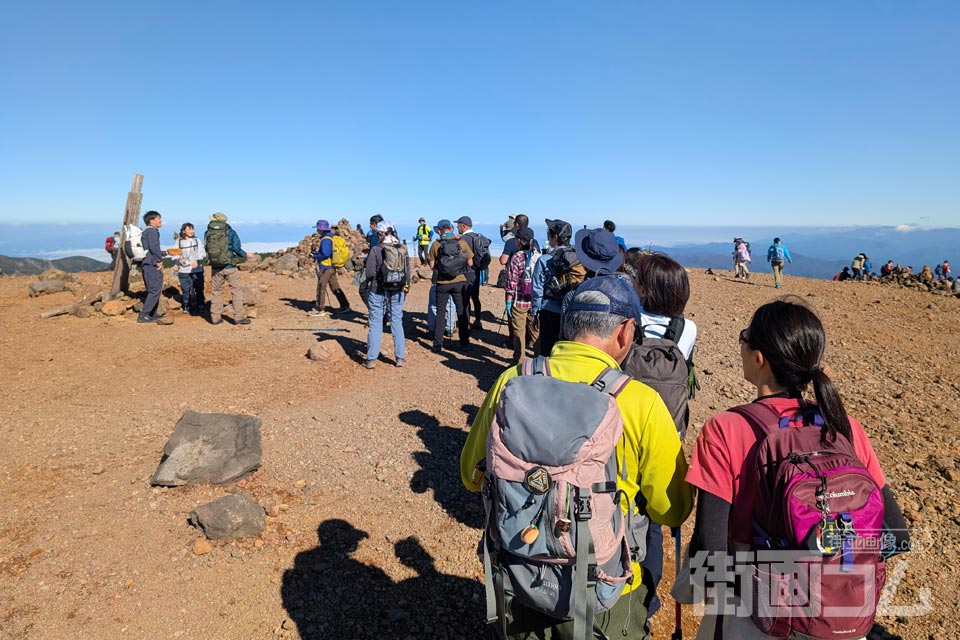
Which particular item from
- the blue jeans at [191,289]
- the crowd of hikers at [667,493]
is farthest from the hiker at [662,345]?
the blue jeans at [191,289]

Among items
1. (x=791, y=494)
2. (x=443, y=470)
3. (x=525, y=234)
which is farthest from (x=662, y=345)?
(x=525, y=234)

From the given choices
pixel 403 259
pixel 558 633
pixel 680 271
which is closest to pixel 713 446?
pixel 558 633

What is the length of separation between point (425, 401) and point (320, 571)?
11.9 ft

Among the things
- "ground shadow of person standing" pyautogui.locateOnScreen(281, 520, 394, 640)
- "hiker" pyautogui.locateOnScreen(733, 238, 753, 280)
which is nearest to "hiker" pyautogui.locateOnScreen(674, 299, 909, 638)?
"ground shadow of person standing" pyautogui.locateOnScreen(281, 520, 394, 640)

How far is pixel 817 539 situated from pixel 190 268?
41.5 ft

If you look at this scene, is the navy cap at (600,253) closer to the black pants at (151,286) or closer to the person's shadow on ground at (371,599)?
the person's shadow on ground at (371,599)

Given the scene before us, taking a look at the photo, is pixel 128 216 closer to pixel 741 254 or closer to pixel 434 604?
pixel 434 604

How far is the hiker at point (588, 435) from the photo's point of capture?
1.86 m

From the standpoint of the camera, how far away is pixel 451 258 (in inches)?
359

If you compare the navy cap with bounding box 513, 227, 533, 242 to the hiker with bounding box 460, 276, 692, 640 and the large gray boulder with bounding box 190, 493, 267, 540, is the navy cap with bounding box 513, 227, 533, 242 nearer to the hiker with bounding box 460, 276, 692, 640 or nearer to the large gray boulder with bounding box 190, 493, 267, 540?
the large gray boulder with bounding box 190, 493, 267, 540

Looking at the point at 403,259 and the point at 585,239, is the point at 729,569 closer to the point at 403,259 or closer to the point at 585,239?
the point at 585,239

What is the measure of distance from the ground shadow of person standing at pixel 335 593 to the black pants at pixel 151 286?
9.19 metres

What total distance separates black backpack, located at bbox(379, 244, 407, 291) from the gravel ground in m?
1.50

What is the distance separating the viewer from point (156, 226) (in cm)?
1092
